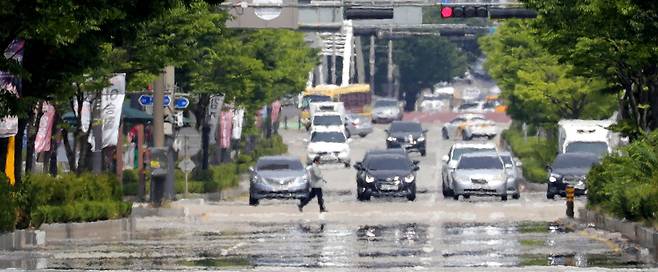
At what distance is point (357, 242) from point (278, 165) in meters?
23.1

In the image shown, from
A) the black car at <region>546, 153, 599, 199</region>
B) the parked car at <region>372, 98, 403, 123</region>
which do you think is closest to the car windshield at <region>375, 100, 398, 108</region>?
the parked car at <region>372, 98, 403, 123</region>

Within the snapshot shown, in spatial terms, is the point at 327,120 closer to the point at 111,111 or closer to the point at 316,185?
the point at 316,185

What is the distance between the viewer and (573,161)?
60656 millimetres

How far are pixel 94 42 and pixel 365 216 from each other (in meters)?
14.3

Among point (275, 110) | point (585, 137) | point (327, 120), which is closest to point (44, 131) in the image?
point (585, 137)

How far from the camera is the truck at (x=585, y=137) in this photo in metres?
66.9

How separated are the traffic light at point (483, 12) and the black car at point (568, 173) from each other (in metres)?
4.68

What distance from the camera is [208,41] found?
66.2 m

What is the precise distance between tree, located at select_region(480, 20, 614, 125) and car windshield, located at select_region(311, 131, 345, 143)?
7481 mm

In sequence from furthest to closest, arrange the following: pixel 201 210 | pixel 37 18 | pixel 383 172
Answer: pixel 383 172 < pixel 201 210 < pixel 37 18

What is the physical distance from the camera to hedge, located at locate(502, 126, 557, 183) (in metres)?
69.2

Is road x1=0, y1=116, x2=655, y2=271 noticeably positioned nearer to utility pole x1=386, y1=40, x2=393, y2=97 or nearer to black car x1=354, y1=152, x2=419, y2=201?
black car x1=354, y1=152, x2=419, y2=201

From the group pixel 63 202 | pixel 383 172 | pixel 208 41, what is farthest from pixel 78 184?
pixel 208 41

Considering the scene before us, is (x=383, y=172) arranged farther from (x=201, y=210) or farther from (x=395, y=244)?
(x=395, y=244)
